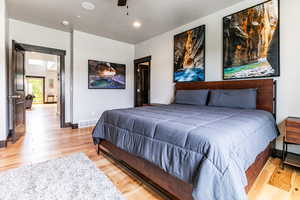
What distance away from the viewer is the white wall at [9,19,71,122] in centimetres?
364

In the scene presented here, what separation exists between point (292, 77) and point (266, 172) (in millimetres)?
1499

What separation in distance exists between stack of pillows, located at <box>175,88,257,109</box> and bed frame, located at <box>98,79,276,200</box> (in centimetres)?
18

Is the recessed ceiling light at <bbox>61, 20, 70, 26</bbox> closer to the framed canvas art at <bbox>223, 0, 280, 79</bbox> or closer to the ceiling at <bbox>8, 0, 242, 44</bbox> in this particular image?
the ceiling at <bbox>8, 0, 242, 44</bbox>

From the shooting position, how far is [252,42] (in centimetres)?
266

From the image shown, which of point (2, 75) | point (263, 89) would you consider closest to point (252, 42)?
point (263, 89)

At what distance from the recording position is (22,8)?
3096 mm

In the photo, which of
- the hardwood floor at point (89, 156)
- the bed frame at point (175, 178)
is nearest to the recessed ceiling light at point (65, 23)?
the hardwood floor at point (89, 156)

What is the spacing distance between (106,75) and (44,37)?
189 cm

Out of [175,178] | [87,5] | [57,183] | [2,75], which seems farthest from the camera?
[87,5]

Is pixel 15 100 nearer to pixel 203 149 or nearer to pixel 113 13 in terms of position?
pixel 113 13

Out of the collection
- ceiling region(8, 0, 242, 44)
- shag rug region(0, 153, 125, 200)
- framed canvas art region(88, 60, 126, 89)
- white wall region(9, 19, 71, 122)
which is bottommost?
shag rug region(0, 153, 125, 200)

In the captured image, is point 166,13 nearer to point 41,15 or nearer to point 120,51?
point 120,51

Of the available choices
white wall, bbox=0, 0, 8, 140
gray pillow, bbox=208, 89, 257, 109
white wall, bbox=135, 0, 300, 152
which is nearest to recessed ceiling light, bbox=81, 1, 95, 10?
white wall, bbox=0, 0, 8, 140

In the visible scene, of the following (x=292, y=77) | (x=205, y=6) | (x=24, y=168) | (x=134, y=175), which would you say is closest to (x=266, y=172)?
(x=292, y=77)
